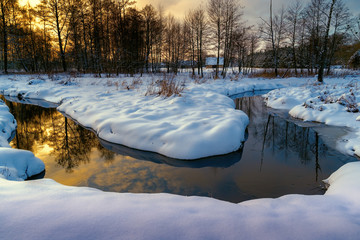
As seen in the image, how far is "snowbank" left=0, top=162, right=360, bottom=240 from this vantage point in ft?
3.83

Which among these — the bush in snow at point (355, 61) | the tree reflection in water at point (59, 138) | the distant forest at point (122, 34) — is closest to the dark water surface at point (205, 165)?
the tree reflection in water at point (59, 138)

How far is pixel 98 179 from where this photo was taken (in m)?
3.10

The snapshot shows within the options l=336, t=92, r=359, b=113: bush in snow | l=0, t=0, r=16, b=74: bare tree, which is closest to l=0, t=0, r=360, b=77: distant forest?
l=0, t=0, r=16, b=74: bare tree

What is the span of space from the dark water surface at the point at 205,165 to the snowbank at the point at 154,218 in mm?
1053

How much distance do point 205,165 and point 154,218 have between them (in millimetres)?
2311

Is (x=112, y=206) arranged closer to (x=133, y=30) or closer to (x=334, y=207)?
(x=334, y=207)

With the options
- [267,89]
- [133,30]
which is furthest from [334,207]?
[133,30]

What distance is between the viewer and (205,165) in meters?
3.55

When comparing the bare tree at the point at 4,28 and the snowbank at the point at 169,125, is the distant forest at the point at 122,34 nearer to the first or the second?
the bare tree at the point at 4,28

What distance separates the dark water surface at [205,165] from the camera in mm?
2871

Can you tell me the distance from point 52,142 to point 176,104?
11.9 feet

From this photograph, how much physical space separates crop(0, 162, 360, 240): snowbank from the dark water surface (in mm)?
1053

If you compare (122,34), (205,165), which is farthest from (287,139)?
(122,34)

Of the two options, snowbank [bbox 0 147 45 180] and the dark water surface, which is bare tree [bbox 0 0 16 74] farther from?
snowbank [bbox 0 147 45 180]
